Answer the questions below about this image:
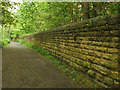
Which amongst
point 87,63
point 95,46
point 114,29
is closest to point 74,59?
point 87,63

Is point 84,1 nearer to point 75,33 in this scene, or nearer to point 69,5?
point 69,5

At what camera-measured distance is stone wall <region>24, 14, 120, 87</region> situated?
2664 millimetres

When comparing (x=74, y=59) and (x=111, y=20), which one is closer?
(x=111, y=20)

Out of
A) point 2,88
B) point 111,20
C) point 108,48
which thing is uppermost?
point 111,20

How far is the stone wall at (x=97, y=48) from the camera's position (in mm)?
2664

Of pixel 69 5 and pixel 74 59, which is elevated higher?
pixel 69 5

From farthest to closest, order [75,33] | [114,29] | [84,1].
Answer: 1. [84,1]
2. [75,33]
3. [114,29]

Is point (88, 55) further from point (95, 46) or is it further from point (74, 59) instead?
point (74, 59)

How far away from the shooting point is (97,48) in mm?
3193

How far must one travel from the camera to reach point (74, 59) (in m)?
4.46

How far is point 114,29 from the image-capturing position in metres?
2.70

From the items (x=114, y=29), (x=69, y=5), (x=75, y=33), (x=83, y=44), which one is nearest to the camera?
(x=114, y=29)

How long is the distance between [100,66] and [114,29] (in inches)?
46.1

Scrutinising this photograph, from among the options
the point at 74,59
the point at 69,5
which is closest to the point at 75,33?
the point at 74,59
